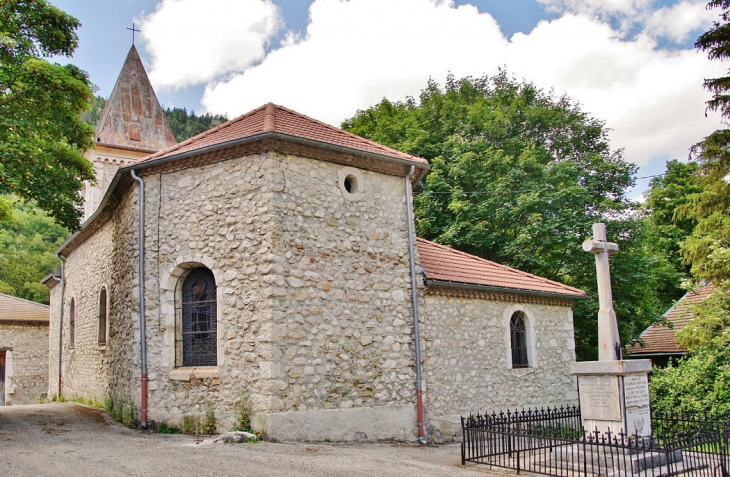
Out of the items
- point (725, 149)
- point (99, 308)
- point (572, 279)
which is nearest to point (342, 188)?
point (99, 308)

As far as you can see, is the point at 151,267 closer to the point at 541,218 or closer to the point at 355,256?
the point at 355,256

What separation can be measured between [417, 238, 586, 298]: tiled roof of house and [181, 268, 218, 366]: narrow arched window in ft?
15.0

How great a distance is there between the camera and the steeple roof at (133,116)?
85.5 ft

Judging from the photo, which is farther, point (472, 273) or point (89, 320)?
point (89, 320)

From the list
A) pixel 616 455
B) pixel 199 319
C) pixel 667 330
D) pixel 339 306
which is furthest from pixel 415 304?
pixel 667 330

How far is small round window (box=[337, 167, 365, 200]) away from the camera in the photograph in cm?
1155

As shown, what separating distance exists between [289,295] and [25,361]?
2157cm

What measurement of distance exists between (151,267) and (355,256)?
13.3 feet

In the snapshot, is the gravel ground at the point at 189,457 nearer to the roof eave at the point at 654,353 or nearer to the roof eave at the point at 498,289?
the roof eave at the point at 498,289

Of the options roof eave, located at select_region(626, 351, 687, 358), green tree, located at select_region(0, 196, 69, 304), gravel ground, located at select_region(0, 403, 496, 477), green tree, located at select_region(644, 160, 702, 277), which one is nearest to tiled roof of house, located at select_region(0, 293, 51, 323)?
green tree, located at select_region(0, 196, 69, 304)

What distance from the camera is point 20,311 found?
26.5 meters

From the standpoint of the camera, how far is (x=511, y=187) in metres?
20.5

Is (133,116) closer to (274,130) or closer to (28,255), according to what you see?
(274,130)

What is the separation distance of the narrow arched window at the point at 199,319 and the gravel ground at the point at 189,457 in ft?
4.98
